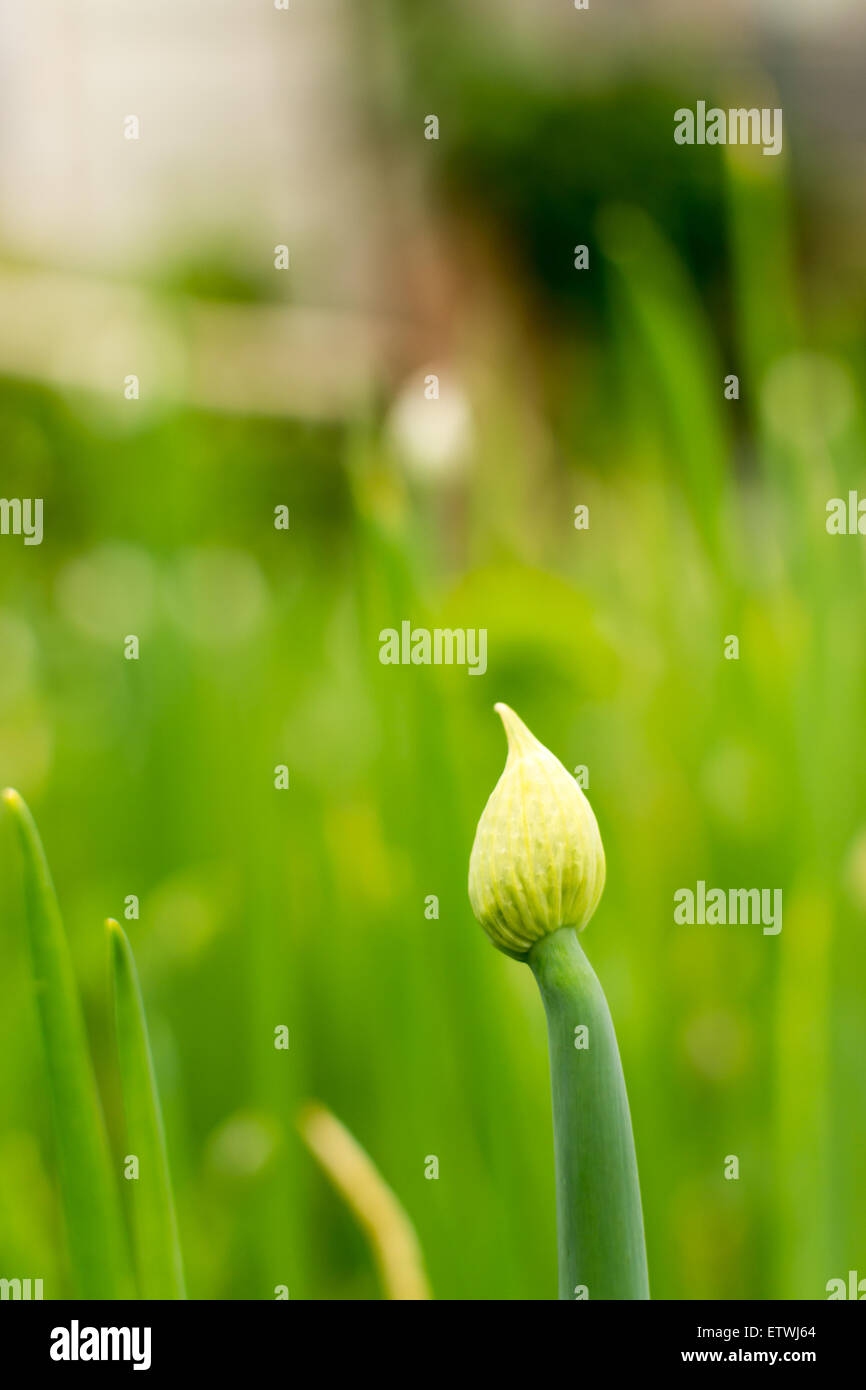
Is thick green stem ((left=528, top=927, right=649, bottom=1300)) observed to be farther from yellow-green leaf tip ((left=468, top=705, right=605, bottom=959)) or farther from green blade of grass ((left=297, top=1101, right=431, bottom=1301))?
green blade of grass ((left=297, top=1101, right=431, bottom=1301))

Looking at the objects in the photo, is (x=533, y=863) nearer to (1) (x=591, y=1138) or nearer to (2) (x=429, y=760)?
(1) (x=591, y=1138)

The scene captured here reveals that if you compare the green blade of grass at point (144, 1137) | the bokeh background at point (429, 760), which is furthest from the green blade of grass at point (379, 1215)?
the green blade of grass at point (144, 1137)

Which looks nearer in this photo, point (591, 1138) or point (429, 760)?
point (591, 1138)

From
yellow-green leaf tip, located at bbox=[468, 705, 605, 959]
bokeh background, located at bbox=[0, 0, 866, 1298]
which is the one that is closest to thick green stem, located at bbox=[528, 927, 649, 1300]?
yellow-green leaf tip, located at bbox=[468, 705, 605, 959]

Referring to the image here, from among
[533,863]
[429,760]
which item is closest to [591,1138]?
[533,863]

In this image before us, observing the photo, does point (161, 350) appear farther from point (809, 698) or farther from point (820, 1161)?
point (820, 1161)

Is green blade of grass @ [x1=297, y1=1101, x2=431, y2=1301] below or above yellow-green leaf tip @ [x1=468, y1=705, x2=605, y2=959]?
below

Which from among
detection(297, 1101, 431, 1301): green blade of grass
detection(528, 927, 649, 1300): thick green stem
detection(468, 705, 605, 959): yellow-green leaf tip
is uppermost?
detection(468, 705, 605, 959): yellow-green leaf tip
